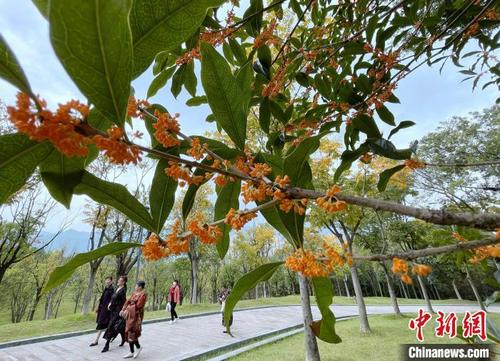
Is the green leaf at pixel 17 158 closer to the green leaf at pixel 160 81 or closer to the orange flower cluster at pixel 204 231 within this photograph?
the orange flower cluster at pixel 204 231

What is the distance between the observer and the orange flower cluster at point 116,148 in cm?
59

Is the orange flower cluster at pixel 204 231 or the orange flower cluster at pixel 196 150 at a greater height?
the orange flower cluster at pixel 196 150

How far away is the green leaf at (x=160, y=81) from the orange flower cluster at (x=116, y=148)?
1201 millimetres

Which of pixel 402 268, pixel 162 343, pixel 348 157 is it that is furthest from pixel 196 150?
pixel 162 343

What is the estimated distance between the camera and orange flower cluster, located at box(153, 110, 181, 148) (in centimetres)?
81

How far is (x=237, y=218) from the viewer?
813mm

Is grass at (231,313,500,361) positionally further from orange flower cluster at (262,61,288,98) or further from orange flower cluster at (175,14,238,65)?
orange flower cluster at (175,14,238,65)

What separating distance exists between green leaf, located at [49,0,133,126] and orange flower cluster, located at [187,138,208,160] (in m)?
0.30

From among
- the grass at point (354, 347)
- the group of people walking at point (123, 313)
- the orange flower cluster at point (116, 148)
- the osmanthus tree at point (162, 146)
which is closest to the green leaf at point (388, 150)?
the osmanthus tree at point (162, 146)

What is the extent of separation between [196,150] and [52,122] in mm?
433

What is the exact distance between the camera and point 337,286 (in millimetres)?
47281

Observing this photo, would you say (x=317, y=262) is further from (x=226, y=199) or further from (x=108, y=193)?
(x=108, y=193)

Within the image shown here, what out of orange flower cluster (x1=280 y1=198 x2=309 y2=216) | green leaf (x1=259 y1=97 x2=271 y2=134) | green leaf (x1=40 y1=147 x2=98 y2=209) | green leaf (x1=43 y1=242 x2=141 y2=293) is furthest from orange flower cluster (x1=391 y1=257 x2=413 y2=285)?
green leaf (x1=259 y1=97 x2=271 y2=134)

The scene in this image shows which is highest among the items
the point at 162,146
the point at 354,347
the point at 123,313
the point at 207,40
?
the point at 207,40
